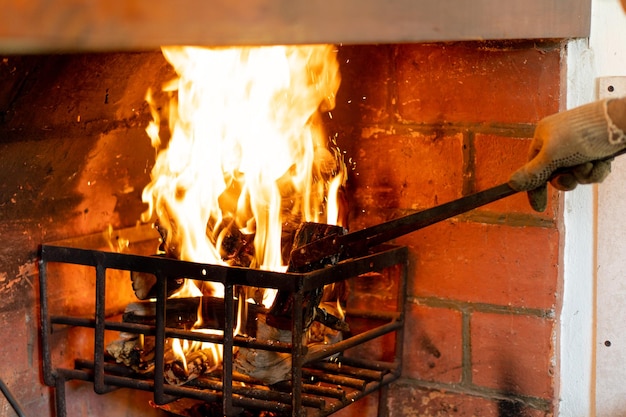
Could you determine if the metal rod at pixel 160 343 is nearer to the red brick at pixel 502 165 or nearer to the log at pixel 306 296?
the log at pixel 306 296

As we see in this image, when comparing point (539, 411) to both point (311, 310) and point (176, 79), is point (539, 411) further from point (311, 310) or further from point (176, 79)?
point (176, 79)

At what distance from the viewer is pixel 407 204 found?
1695 millimetres

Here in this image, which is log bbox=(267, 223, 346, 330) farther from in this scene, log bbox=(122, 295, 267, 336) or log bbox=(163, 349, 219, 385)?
log bbox=(163, 349, 219, 385)

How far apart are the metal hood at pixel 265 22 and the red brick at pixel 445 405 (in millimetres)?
628

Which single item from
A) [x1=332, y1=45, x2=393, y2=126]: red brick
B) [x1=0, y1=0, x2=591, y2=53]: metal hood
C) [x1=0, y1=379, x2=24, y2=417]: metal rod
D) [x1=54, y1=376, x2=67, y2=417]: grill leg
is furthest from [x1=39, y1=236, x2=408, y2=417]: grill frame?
[x1=0, y1=0, x2=591, y2=53]: metal hood

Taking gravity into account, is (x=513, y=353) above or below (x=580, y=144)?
below

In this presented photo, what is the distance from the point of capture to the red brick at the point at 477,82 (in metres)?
1.57

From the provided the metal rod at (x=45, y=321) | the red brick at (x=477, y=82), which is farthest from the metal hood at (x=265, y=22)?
the metal rod at (x=45, y=321)

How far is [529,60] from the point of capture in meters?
1.58

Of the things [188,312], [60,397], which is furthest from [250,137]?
[60,397]

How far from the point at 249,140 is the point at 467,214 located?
16.3 inches

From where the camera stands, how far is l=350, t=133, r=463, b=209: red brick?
1654mm

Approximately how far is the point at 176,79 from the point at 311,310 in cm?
52

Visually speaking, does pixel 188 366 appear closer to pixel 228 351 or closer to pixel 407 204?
pixel 228 351
